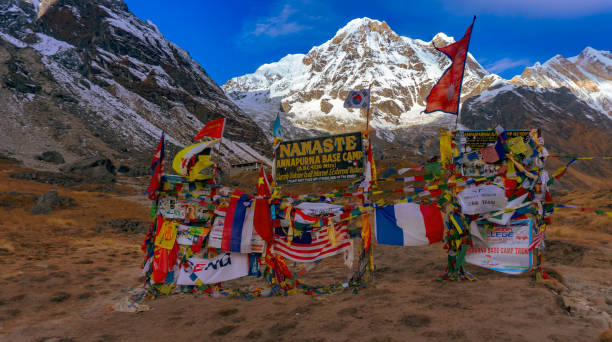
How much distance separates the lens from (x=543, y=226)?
7480 mm

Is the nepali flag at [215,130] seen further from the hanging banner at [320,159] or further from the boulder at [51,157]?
the boulder at [51,157]

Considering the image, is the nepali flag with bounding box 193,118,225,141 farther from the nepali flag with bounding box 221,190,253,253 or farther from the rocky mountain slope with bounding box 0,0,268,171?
the rocky mountain slope with bounding box 0,0,268,171

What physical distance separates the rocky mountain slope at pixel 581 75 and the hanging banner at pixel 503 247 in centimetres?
16205

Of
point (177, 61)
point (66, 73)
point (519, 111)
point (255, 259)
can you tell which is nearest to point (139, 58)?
point (177, 61)

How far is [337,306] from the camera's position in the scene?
22.1 feet

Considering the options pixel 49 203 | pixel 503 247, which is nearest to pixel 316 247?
pixel 503 247

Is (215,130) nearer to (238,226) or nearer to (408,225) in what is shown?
(238,226)

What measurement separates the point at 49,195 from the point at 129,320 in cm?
1956

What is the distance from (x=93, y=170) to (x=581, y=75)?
662 ft

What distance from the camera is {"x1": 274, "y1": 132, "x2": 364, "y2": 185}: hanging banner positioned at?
8305 millimetres

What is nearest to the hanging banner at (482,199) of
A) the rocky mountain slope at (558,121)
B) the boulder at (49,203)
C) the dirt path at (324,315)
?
the dirt path at (324,315)

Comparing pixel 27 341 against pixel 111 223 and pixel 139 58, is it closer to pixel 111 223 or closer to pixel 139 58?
pixel 111 223

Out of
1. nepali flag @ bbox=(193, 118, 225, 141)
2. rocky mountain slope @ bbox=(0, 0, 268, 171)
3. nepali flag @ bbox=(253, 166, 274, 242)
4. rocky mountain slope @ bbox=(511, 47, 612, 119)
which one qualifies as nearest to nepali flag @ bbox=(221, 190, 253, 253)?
nepali flag @ bbox=(253, 166, 274, 242)

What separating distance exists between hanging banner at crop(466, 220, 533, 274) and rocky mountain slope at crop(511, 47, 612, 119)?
16205 cm
